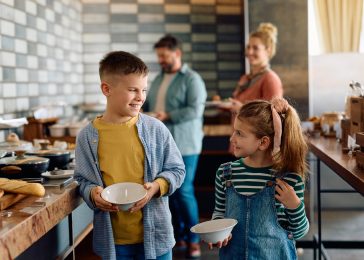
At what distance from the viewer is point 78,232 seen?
282 centimetres

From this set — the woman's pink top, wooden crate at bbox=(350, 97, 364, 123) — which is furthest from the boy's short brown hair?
the woman's pink top

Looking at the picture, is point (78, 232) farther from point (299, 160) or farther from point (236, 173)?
point (299, 160)

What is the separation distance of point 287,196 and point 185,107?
215 cm

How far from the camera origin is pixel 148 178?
2002 millimetres

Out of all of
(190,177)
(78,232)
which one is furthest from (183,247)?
(78,232)

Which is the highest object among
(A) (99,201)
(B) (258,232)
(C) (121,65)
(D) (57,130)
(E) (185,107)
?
(C) (121,65)

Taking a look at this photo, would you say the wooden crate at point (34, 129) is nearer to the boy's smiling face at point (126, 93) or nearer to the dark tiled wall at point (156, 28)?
the boy's smiling face at point (126, 93)

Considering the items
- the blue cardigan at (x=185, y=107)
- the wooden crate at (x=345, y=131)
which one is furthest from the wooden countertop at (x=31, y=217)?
the blue cardigan at (x=185, y=107)

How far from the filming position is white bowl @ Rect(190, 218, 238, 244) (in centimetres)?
166

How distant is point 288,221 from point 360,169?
1.24ft

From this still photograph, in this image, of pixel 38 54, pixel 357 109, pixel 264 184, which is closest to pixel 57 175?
pixel 264 184

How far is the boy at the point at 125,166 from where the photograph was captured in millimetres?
1980

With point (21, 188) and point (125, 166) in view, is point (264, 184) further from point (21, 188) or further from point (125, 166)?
point (21, 188)

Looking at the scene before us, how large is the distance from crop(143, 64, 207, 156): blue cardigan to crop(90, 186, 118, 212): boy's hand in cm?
201
